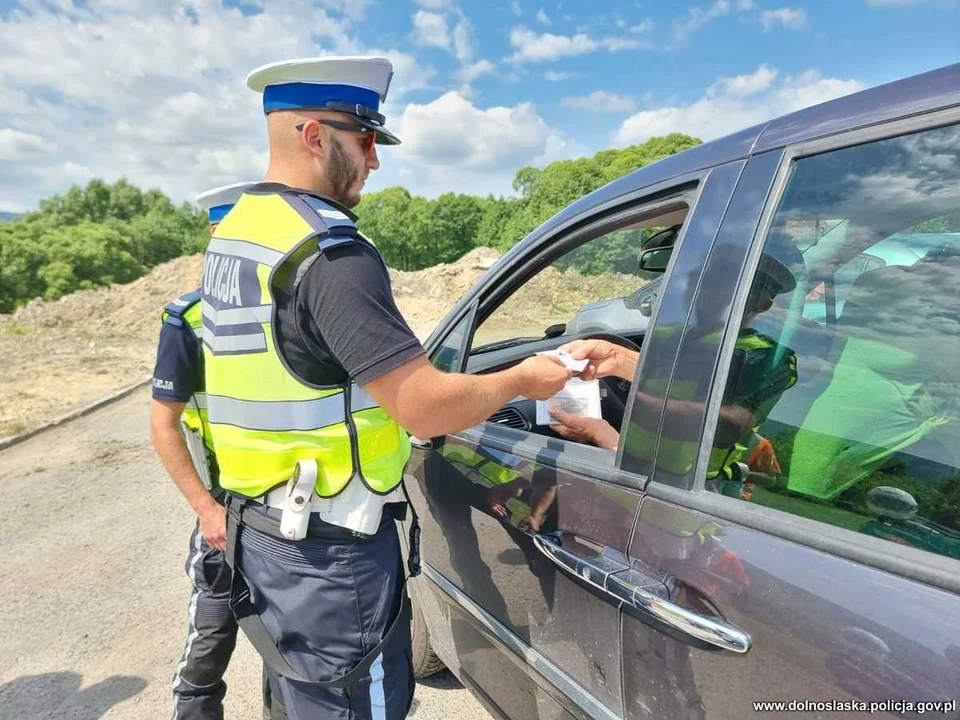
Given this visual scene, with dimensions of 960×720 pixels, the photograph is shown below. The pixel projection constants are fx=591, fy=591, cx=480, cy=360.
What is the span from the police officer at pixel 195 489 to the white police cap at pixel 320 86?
2.62 feet

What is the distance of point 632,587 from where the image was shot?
1162 millimetres

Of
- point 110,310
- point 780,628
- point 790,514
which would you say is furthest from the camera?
point 110,310

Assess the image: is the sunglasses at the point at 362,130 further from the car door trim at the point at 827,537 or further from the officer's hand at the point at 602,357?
the car door trim at the point at 827,537

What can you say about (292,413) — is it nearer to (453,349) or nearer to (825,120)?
(453,349)

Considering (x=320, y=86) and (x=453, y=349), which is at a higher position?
(x=320, y=86)

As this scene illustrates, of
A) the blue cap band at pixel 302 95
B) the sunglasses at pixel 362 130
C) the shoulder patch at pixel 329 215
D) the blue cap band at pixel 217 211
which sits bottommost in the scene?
the shoulder patch at pixel 329 215

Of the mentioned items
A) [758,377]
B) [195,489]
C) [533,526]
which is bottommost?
[195,489]

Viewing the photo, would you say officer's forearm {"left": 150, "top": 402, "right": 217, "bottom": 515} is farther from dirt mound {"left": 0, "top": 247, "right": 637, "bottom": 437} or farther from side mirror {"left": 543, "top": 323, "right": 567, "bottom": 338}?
side mirror {"left": 543, "top": 323, "right": 567, "bottom": 338}

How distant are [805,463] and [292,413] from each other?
1.07 m

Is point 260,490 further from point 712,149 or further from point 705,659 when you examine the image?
point 712,149

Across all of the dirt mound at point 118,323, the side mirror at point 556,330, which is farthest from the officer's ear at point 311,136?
the side mirror at point 556,330

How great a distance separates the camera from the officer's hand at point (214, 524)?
1891 mm

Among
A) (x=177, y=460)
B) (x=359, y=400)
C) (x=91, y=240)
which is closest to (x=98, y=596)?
(x=177, y=460)

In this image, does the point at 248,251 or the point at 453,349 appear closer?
the point at 248,251
